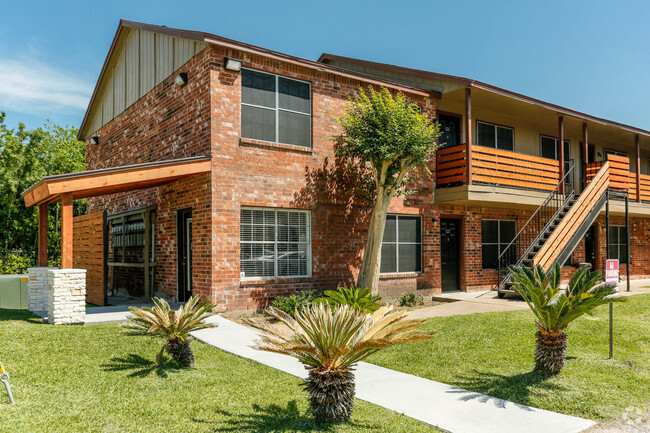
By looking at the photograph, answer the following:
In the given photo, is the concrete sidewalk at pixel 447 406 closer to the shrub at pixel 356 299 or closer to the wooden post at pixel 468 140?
the shrub at pixel 356 299

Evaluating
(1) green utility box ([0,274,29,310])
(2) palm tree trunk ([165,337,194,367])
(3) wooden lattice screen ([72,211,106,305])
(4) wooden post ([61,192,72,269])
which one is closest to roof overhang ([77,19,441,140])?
(4) wooden post ([61,192,72,269])

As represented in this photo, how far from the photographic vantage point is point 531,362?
6.90m

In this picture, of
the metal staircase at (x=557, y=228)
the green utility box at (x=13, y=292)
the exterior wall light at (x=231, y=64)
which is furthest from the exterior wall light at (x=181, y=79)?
the metal staircase at (x=557, y=228)

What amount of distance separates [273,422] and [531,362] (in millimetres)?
3956

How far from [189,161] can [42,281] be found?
442 cm

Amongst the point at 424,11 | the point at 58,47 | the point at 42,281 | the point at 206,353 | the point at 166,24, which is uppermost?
the point at 58,47

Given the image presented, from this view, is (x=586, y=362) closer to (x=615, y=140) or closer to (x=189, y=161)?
(x=189, y=161)

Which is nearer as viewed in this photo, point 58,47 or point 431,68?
point 431,68

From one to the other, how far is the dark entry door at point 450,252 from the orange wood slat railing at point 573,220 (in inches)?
106

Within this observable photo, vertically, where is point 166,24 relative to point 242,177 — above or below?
above

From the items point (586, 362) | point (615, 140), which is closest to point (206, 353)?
point (586, 362)

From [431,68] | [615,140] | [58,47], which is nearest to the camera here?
[431,68]

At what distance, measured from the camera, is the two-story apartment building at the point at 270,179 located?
10.6 m

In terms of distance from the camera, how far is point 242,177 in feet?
35.6
